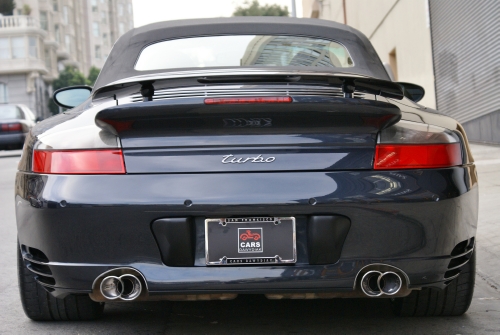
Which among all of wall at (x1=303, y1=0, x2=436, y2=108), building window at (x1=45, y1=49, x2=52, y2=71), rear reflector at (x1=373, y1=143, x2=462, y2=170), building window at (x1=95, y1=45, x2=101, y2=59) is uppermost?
rear reflector at (x1=373, y1=143, x2=462, y2=170)

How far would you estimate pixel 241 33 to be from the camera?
460cm

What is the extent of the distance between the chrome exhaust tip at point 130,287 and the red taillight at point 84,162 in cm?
42

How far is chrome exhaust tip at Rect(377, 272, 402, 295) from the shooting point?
10.6 feet

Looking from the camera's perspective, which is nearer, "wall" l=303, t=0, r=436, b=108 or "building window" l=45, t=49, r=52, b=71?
"wall" l=303, t=0, r=436, b=108

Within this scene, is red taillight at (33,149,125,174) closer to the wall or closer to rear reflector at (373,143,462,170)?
rear reflector at (373,143,462,170)

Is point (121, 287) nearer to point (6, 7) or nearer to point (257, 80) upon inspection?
point (257, 80)

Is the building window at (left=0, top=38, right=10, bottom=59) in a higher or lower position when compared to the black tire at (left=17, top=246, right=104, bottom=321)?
lower

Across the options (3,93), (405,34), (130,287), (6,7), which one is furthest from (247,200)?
(6,7)

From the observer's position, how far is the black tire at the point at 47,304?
3752mm

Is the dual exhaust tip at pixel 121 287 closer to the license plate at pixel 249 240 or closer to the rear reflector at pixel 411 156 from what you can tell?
→ the license plate at pixel 249 240

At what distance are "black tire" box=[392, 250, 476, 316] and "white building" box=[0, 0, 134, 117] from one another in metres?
60.1

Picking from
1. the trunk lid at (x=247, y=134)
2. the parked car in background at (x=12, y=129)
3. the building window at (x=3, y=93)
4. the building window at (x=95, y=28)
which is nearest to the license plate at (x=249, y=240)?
the trunk lid at (x=247, y=134)

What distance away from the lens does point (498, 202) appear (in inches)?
301

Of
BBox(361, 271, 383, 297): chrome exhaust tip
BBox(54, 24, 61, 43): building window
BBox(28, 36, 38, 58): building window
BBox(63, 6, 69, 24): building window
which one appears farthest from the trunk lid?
BBox(63, 6, 69, 24): building window
